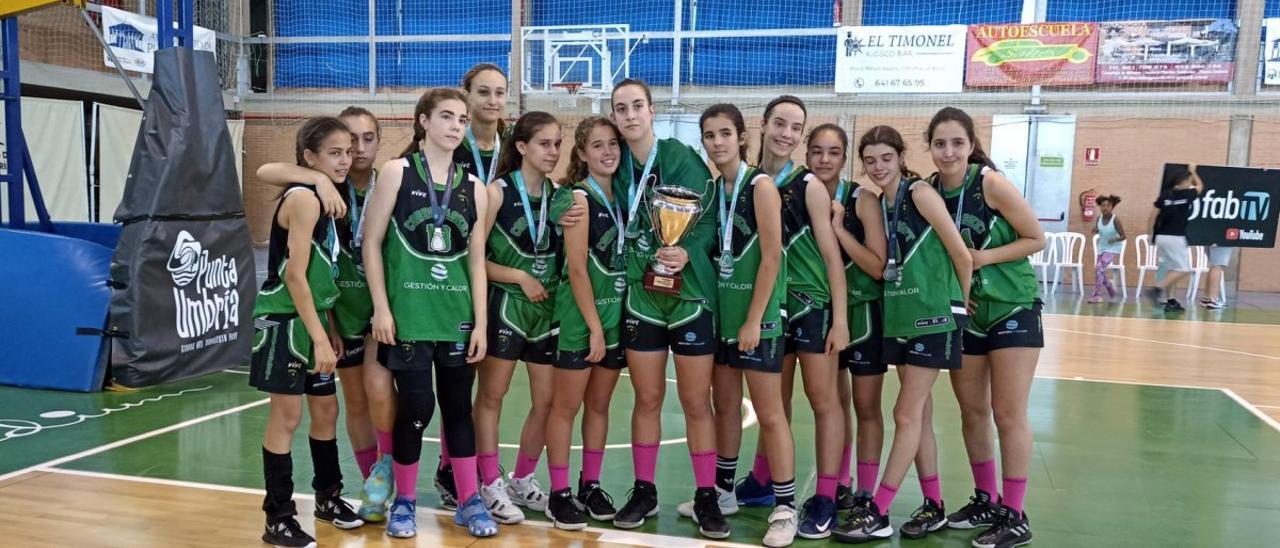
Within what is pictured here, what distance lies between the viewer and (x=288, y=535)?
3.22 meters

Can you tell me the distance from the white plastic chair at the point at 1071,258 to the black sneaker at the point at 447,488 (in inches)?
425

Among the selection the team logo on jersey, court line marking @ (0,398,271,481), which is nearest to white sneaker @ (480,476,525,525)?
court line marking @ (0,398,271,481)

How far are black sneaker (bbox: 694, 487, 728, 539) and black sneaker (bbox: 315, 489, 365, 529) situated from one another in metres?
1.22

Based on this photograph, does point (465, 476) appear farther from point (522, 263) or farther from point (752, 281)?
point (752, 281)

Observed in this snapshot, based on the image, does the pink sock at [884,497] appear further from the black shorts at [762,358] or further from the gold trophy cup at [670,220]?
the gold trophy cup at [670,220]

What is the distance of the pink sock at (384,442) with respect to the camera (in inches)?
136

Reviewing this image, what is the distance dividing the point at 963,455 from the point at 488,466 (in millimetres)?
2399

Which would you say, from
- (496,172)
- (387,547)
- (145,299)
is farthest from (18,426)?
(496,172)

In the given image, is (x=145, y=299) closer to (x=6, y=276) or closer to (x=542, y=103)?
(x=6, y=276)

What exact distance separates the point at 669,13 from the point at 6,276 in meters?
10.8

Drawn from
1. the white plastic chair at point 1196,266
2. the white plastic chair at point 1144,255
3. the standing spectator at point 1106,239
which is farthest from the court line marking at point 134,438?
the white plastic chair at point 1144,255

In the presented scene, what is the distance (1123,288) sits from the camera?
12.2m

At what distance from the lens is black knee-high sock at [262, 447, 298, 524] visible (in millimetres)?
3207

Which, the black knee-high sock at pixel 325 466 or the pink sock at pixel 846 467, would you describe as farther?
the pink sock at pixel 846 467
